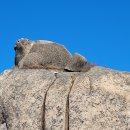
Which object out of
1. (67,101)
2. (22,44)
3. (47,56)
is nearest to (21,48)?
(22,44)

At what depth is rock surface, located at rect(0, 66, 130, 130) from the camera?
48.1 ft

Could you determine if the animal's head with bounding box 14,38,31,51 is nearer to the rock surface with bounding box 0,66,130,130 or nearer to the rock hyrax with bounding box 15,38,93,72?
the rock hyrax with bounding box 15,38,93,72

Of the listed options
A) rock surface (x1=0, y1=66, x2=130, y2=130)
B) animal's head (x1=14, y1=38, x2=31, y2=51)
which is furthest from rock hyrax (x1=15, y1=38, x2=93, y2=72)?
rock surface (x1=0, y1=66, x2=130, y2=130)

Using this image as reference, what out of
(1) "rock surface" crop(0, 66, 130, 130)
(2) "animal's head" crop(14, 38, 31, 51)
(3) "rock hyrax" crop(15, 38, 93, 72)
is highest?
(2) "animal's head" crop(14, 38, 31, 51)

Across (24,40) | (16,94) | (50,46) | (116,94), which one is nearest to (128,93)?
(116,94)

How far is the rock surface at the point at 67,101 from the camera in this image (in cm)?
1467

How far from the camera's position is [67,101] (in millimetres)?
15305

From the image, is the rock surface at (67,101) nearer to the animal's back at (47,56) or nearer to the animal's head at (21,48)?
the animal's back at (47,56)

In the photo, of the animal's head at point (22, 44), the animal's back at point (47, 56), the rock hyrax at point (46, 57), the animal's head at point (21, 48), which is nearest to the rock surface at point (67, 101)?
the rock hyrax at point (46, 57)

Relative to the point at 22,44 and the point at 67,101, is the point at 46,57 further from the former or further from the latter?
the point at 67,101

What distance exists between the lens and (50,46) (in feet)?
63.3

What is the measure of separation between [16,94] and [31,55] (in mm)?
2967

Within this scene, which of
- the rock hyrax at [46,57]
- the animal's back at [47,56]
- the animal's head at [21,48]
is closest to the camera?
the rock hyrax at [46,57]

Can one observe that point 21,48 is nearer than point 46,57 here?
No
